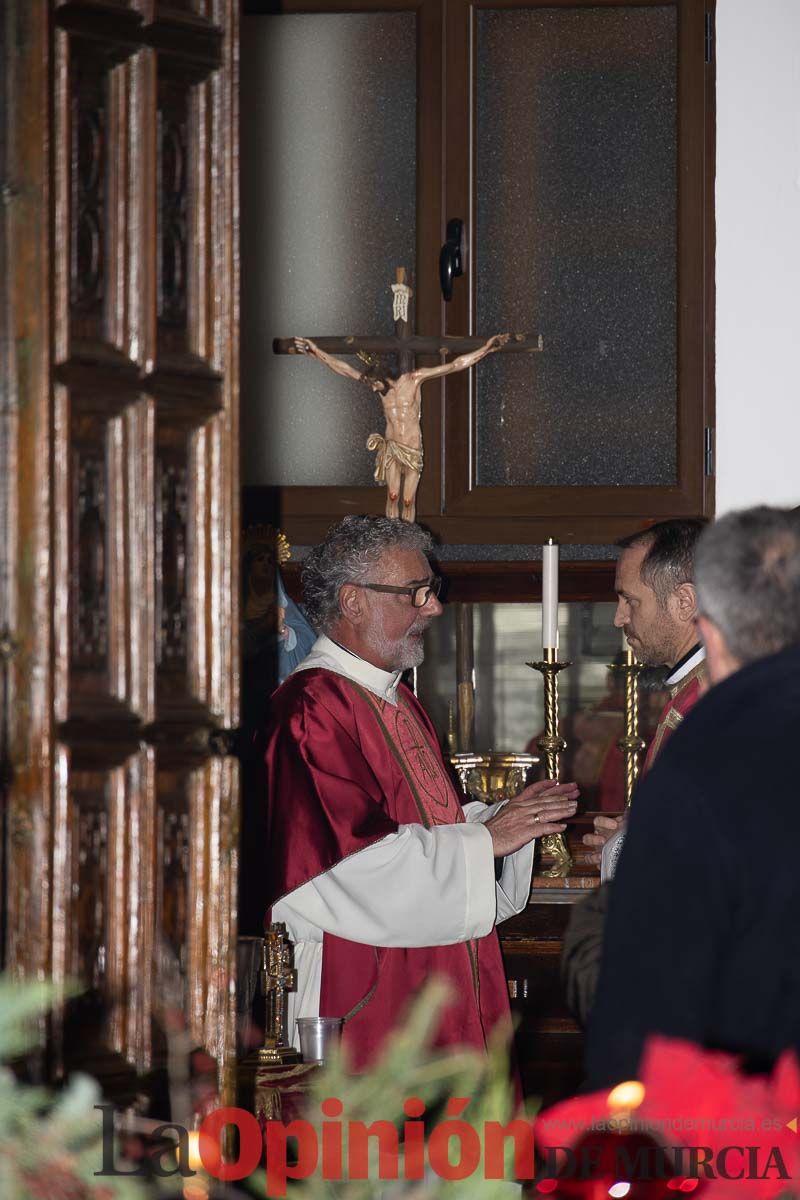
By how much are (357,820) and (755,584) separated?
1.93 m

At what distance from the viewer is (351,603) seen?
406 cm

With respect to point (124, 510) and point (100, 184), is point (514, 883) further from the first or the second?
point (100, 184)

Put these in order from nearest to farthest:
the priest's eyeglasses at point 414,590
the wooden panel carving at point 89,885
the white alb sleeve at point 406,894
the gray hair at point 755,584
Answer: the gray hair at point 755,584, the wooden panel carving at point 89,885, the white alb sleeve at point 406,894, the priest's eyeglasses at point 414,590

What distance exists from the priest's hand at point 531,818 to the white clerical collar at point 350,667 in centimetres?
57

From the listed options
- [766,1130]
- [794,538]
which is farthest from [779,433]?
[766,1130]

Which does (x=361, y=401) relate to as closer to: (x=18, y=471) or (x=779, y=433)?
(x=779, y=433)

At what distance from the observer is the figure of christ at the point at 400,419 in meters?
4.94

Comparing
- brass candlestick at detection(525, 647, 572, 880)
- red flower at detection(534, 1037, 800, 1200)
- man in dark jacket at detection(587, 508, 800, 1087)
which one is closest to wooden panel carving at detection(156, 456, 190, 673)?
man in dark jacket at detection(587, 508, 800, 1087)

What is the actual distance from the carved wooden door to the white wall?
3.41m

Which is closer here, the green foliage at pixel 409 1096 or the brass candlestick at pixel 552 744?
the green foliage at pixel 409 1096

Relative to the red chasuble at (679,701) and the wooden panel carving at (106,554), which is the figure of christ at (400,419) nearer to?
the red chasuble at (679,701)

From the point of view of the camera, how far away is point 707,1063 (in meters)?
1.24

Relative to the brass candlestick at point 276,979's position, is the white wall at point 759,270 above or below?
above

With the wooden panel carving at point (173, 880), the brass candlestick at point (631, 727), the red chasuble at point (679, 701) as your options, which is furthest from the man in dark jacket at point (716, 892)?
the brass candlestick at point (631, 727)
